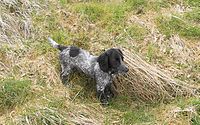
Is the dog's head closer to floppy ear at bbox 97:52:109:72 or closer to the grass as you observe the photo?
floppy ear at bbox 97:52:109:72

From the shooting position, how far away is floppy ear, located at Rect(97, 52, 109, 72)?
501cm

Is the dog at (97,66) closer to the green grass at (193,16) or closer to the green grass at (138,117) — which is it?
the green grass at (138,117)

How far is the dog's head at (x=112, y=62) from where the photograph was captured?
4984 mm

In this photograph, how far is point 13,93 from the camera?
4.86 metres

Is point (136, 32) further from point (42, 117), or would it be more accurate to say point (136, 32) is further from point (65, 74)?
point (42, 117)

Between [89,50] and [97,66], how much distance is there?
2.34 ft

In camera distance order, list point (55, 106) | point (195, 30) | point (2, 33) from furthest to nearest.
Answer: point (195, 30)
point (2, 33)
point (55, 106)

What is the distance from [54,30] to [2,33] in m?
0.74

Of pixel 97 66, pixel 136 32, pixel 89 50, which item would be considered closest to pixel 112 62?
pixel 97 66

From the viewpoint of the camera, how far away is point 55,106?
4.71 meters

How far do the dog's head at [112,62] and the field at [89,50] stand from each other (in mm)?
432

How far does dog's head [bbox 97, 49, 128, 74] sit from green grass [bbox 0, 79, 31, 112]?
0.87 m

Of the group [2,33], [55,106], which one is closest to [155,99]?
[55,106]

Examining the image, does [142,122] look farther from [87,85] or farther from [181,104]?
[87,85]
